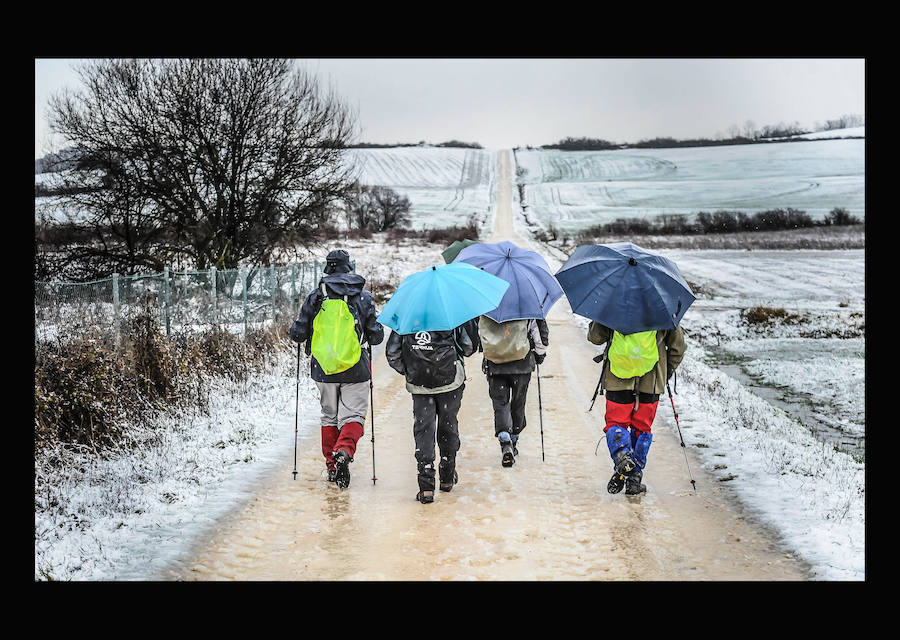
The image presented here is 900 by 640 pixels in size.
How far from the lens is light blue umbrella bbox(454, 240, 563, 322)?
7430mm

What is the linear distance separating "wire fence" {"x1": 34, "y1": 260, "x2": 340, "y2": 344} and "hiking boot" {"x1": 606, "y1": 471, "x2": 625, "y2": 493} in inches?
253

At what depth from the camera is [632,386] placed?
21.7 ft

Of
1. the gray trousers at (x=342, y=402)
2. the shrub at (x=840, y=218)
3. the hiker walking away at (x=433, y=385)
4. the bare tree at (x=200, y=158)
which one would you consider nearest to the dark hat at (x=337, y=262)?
the hiker walking away at (x=433, y=385)

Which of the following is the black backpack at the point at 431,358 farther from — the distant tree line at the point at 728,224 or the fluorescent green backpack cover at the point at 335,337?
the distant tree line at the point at 728,224

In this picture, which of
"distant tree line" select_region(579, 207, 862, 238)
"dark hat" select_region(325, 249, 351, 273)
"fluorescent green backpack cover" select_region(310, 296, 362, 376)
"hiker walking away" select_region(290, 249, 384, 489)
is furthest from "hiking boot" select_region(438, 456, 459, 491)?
"distant tree line" select_region(579, 207, 862, 238)

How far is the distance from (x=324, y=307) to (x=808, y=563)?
4313mm

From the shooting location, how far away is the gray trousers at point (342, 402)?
23.0ft

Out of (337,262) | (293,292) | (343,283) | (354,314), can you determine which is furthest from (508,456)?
(293,292)

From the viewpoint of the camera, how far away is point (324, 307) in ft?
22.4

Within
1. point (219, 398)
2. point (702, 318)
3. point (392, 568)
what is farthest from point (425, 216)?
point (392, 568)

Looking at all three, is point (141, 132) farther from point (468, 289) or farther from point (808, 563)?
point (808, 563)

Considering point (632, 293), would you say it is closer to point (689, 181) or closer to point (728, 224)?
point (728, 224)

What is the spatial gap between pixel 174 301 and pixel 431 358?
743cm

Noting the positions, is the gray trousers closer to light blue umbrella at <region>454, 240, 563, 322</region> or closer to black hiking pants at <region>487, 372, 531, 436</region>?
black hiking pants at <region>487, 372, 531, 436</region>
